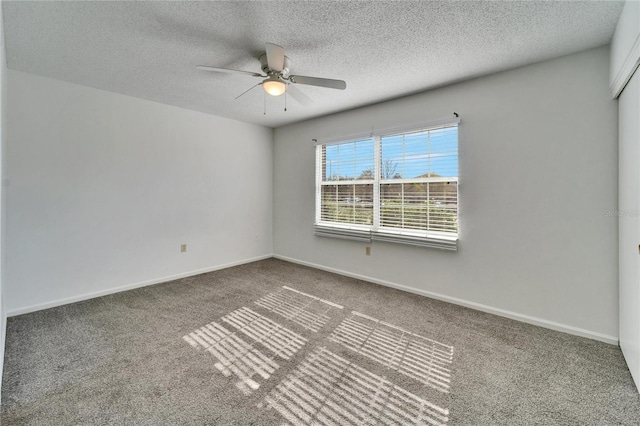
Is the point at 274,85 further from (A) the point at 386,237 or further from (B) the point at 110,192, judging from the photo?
(B) the point at 110,192

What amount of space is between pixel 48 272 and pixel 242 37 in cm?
315

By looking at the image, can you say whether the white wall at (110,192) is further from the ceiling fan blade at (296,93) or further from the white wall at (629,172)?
the white wall at (629,172)

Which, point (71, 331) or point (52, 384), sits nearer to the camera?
point (52, 384)

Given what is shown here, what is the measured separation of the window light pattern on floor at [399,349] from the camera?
1857 mm

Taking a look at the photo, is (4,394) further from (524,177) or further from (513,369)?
(524,177)

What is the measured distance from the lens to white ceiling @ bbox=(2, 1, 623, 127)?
1806 mm

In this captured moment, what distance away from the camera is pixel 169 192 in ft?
12.4

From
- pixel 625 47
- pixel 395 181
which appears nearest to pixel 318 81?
pixel 395 181

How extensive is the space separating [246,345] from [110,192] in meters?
2.60

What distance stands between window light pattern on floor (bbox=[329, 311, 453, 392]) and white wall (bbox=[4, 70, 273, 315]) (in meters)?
2.75

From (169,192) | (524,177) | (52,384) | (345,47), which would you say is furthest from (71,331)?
(524,177)

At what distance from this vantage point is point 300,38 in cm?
214

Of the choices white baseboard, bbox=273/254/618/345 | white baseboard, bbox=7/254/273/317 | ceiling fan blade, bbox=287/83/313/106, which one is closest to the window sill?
white baseboard, bbox=273/254/618/345

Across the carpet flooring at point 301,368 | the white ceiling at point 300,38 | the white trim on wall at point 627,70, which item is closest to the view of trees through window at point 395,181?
the white ceiling at point 300,38
